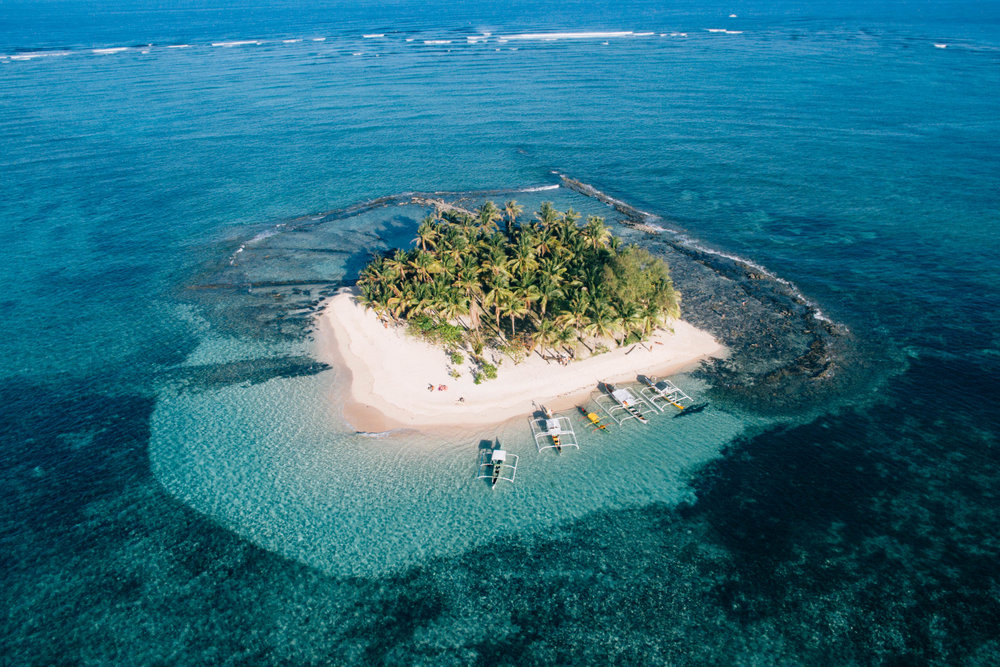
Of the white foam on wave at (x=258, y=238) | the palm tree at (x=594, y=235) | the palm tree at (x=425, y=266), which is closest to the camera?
the palm tree at (x=425, y=266)

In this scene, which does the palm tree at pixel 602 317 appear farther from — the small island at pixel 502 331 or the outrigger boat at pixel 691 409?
the outrigger boat at pixel 691 409

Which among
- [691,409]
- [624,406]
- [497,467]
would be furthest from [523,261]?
[691,409]

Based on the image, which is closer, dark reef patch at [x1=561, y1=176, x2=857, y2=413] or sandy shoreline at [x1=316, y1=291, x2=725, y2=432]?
sandy shoreline at [x1=316, y1=291, x2=725, y2=432]

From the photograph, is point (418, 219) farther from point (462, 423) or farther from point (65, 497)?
point (65, 497)

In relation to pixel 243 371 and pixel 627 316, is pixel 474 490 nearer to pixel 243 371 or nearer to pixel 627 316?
pixel 627 316

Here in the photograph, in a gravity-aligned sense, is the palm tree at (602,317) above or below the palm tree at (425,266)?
below

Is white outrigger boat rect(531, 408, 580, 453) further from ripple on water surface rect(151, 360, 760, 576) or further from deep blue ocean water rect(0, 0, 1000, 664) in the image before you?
deep blue ocean water rect(0, 0, 1000, 664)

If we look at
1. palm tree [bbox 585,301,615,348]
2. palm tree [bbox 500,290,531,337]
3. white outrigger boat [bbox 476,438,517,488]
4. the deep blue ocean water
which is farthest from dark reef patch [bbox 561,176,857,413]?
white outrigger boat [bbox 476,438,517,488]

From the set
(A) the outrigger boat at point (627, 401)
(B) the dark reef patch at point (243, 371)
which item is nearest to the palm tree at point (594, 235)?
(A) the outrigger boat at point (627, 401)
